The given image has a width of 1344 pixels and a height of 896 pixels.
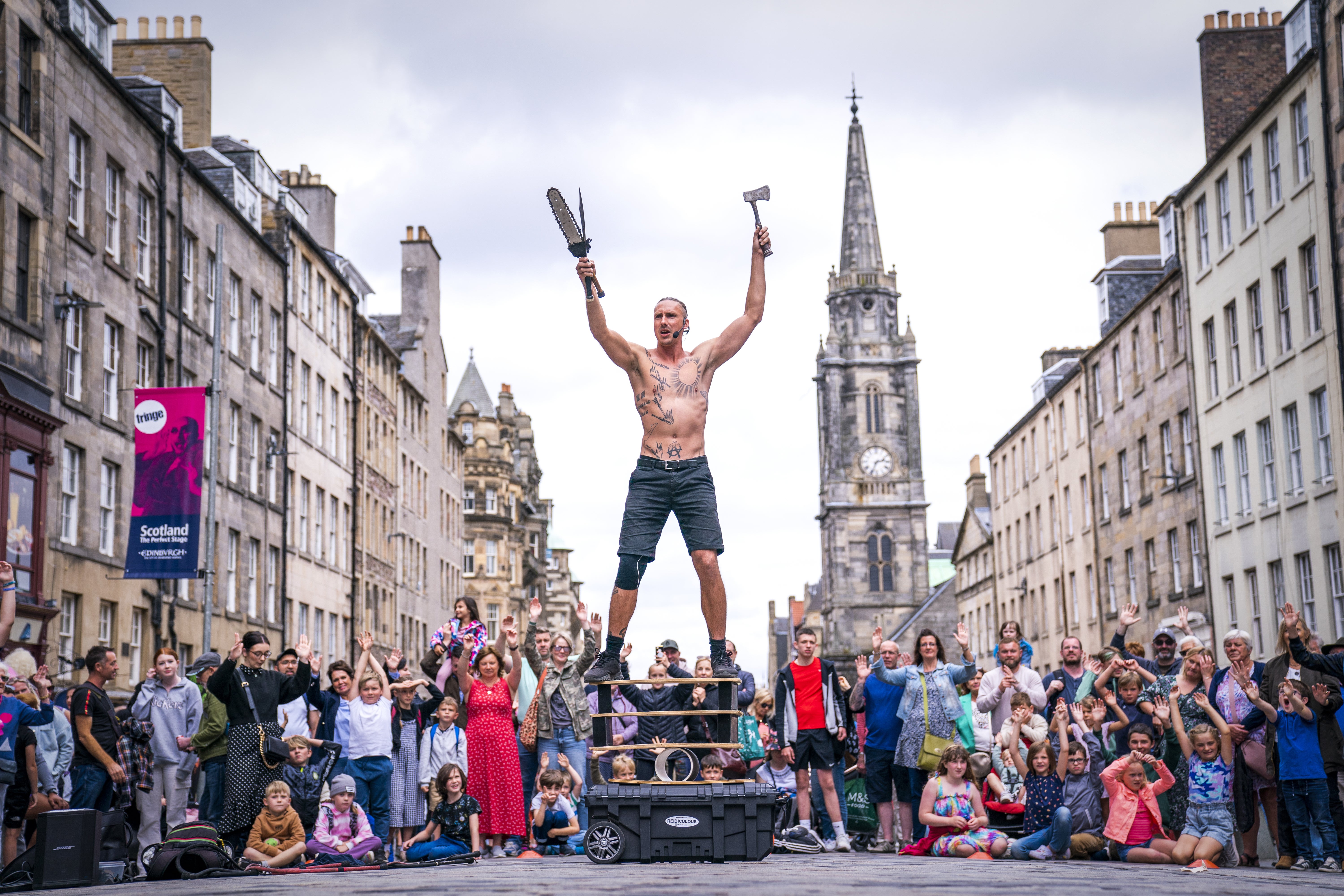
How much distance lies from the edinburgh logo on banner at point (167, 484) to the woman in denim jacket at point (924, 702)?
577 inches

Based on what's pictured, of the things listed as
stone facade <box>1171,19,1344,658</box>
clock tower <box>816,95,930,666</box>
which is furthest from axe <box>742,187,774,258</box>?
clock tower <box>816,95,930,666</box>

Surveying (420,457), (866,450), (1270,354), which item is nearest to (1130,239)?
(1270,354)

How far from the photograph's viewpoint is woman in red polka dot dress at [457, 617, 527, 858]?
13039 mm

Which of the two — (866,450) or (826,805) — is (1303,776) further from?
(866,450)

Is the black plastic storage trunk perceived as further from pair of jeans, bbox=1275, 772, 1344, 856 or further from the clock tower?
the clock tower

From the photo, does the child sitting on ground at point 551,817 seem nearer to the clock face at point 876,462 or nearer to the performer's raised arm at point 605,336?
the performer's raised arm at point 605,336

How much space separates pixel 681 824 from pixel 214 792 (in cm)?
508

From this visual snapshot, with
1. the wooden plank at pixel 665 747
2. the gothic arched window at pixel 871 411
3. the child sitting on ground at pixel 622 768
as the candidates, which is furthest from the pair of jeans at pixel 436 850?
the gothic arched window at pixel 871 411

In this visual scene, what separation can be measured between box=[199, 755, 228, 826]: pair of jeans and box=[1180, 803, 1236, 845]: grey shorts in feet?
26.3

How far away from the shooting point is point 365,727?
44.7 ft

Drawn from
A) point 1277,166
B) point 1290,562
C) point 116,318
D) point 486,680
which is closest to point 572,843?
point 486,680

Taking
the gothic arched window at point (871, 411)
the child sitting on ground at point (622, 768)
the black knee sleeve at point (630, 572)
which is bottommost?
the child sitting on ground at point (622, 768)

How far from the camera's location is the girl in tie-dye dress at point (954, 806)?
12508mm

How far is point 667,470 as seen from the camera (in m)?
10.4
